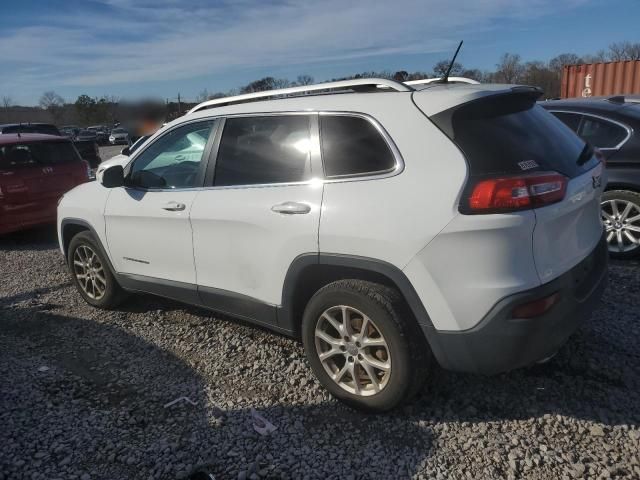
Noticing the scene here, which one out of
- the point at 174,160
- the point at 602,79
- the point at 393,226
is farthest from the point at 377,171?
the point at 602,79

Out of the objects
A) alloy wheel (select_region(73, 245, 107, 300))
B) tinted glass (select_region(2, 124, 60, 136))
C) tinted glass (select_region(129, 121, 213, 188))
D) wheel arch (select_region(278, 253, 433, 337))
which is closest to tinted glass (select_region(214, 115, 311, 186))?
tinted glass (select_region(129, 121, 213, 188))

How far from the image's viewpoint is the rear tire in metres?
5.18

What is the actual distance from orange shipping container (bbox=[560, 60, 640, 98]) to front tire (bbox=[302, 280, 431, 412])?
15475 mm

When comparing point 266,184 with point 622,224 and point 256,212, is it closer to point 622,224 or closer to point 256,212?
point 256,212

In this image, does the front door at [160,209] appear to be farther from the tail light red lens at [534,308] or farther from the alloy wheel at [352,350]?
the tail light red lens at [534,308]

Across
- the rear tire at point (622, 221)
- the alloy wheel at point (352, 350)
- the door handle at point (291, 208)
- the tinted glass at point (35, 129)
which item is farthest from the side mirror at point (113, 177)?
the tinted glass at point (35, 129)

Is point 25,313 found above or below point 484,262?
below

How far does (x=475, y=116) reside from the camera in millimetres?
2684

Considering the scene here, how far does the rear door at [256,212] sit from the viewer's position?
303 cm

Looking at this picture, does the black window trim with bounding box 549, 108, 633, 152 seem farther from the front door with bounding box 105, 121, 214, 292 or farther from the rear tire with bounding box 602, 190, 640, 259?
the front door with bounding box 105, 121, 214, 292

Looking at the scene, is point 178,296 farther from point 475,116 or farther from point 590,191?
point 590,191

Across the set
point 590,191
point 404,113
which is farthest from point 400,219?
point 590,191

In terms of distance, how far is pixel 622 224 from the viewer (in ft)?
17.2

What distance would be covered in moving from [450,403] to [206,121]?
250 centimetres
